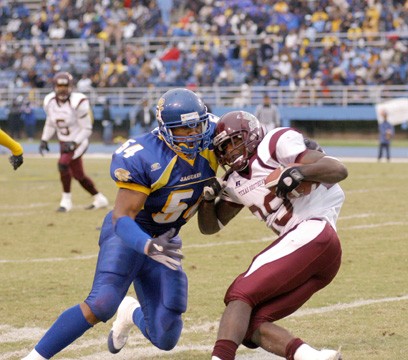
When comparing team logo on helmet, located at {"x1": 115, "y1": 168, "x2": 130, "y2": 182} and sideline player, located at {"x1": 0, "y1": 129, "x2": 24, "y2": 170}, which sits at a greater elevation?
team logo on helmet, located at {"x1": 115, "y1": 168, "x2": 130, "y2": 182}

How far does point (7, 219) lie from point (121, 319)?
5.77m

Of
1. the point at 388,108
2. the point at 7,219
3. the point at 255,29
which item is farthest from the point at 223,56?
the point at 7,219

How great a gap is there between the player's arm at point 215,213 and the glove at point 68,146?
652 cm

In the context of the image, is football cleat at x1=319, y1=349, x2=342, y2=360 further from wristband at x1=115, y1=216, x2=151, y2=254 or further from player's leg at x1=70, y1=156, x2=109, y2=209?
player's leg at x1=70, y1=156, x2=109, y2=209

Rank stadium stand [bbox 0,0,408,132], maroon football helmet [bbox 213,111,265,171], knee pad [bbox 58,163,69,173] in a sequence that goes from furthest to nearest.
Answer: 1. stadium stand [bbox 0,0,408,132]
2. knee pad [bbox 58,163,69,173]
3. maroon football helmet [bbox 213,111,265,171]

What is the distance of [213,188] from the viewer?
14.0 ft

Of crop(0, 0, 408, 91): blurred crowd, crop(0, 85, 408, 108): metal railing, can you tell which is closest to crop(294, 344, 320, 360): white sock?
crop(0, 85, 408, 108): metal railing

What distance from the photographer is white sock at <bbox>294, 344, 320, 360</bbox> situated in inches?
149

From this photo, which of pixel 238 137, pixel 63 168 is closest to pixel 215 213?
pixel 238 137

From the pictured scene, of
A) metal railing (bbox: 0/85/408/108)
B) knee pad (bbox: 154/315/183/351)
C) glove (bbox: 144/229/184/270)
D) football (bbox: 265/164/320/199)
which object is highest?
football (bbox: 265/164/320/199)

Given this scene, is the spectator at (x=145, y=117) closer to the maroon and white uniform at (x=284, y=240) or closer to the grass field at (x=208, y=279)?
the grass field at (x=208, y=279)

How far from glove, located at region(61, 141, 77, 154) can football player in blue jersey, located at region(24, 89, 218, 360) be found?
21.2ft

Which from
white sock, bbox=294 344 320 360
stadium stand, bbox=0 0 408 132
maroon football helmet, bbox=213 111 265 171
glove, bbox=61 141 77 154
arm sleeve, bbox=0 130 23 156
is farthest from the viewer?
stadium stand, bbox=0 0 408 132

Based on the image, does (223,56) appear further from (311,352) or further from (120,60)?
(311,352)
